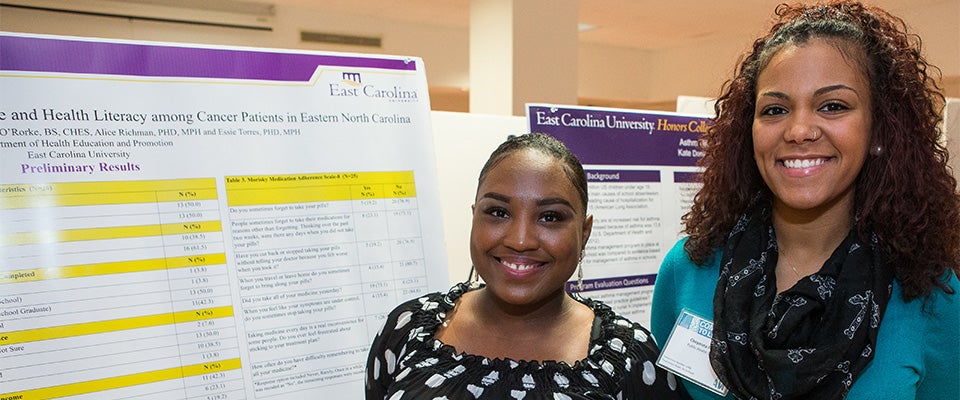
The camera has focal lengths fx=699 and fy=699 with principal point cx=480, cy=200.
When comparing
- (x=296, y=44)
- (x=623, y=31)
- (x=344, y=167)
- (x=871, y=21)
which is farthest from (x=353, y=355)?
(x=623, y=31)

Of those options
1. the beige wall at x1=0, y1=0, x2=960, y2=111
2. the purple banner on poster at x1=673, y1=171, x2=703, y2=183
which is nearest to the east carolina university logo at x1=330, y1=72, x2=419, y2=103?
the purple banner on poster at x1=673, y1=171, x2=703, y2=183

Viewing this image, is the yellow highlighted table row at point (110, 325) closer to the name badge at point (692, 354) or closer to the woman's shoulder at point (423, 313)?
the woman's shoulder at point (423, 313)

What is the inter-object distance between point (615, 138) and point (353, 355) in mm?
1180

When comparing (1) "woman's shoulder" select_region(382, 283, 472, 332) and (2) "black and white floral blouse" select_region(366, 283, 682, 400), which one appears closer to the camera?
(2) "black and white floral blouse" select_region(366, 283, 682, 400)

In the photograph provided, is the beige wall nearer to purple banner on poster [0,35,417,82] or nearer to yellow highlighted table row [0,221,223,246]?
purple banner on poster [0,35,417,82]

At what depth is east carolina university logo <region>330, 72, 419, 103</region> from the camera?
67.9 inches

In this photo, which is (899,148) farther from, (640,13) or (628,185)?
(640,13)

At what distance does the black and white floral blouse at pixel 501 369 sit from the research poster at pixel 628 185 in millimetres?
842

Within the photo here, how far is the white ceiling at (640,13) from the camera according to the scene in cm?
720

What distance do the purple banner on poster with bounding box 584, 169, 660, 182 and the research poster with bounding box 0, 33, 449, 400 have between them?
69cm

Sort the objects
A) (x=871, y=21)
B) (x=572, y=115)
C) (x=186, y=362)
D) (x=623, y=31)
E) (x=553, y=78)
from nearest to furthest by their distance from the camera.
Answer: (x=871, y=21), (x=186, y=362), (x=572, y=115), (x=553, y=78), (x=623, y=31)

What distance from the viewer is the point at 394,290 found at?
5.74 ft

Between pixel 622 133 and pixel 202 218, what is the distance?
1414 millimetres

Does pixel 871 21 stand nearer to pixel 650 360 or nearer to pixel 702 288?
pixel 702 288
